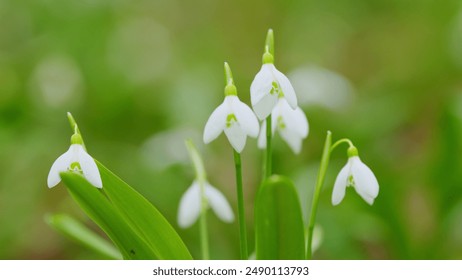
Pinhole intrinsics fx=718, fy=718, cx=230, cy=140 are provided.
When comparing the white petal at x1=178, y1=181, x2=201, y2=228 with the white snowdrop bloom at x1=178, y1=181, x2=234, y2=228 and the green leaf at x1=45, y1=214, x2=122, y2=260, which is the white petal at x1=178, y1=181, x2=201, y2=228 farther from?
the green leaf at x1=45, y1=214, x2=122, y2=260

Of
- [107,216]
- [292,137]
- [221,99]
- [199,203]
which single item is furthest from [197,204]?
[221,99]

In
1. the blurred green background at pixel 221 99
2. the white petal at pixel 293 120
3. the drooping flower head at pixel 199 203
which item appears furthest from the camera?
the blurred green background at pixel 221 99

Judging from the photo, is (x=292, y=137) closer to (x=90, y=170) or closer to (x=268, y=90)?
(x=268, y=90)

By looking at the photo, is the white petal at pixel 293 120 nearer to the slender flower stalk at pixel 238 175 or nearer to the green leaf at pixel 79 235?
the slender flower stalk at pixel 238 175

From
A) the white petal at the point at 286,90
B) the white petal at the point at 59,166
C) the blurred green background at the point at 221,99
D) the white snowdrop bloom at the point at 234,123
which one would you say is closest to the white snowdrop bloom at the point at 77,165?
the white petal at the point at 59,166

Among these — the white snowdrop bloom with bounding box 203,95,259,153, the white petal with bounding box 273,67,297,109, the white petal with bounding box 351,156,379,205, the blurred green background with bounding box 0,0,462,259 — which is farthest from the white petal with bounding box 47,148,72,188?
the blurred green background with bounding box 0,0,462,259

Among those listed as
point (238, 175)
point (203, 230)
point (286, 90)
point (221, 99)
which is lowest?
point (203, 230)
